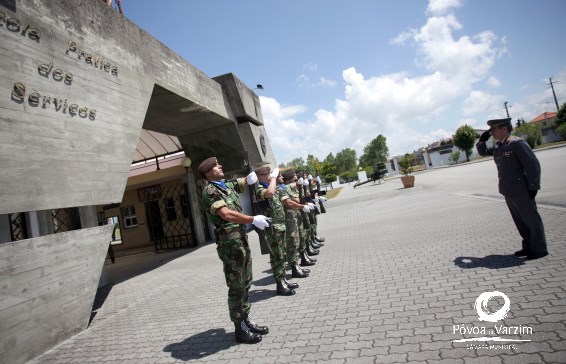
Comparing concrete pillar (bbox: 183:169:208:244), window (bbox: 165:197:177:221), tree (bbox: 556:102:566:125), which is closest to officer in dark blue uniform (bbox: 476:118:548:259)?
concrete pillar (bbox: 183:169:208:244)

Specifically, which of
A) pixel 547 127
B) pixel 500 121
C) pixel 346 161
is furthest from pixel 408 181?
pixel 346 161

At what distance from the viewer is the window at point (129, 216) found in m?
18.3

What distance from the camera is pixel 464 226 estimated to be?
22.0ft

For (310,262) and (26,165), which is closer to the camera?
(26,165)

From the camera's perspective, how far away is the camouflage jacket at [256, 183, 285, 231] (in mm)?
4516

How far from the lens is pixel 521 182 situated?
413 cm

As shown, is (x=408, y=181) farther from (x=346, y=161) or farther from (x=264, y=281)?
(x=346, y=161)

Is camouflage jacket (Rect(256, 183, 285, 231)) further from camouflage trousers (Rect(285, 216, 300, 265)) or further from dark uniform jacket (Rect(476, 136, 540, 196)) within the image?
dark uniform jacket (Rect(476, 136, 540, 196))

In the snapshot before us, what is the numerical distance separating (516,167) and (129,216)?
18934 millimetres

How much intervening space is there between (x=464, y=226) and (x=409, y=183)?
44.0 ft

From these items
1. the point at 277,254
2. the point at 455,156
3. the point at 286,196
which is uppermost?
the point at 455,156

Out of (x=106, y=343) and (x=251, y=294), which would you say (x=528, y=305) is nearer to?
(x=251, y=294)

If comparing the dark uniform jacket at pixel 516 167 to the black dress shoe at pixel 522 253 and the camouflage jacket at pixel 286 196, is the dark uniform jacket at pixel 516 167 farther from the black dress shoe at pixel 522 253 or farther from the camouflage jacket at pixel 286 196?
the camouflage jacket at pixel 286 196

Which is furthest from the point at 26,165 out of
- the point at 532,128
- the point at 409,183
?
the point at 532,128
